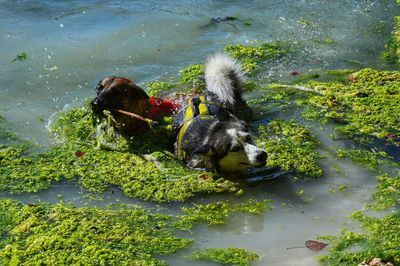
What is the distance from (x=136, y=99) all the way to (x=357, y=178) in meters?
1.96

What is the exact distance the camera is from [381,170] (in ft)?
15.7

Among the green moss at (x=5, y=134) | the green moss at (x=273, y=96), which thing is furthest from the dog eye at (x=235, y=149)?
the green moss at (x=5, y=134)

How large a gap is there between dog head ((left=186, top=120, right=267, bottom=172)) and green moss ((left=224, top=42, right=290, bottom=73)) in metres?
2.17

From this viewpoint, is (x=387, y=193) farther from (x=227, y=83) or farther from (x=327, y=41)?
(x=327, y=41)

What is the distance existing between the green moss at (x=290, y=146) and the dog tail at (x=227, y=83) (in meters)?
0.31

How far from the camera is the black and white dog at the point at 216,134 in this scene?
476 cm

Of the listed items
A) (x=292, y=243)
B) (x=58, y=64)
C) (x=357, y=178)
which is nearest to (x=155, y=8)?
(x=58, y=64)

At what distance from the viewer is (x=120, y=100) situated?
5211mm

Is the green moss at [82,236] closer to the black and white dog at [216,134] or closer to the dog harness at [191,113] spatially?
the black and white dog at [216,134]

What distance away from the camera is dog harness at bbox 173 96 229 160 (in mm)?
5051

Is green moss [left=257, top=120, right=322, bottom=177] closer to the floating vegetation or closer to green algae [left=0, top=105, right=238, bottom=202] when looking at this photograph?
the floating vegetation

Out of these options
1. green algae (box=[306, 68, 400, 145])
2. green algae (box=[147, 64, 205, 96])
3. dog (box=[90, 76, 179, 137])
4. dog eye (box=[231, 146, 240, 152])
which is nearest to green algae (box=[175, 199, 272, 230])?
dog eye (box=[231, 146, 240, 152])

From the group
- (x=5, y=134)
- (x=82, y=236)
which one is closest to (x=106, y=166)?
(x=82, y=236)

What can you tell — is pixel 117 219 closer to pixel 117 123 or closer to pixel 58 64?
pixel 117 123
